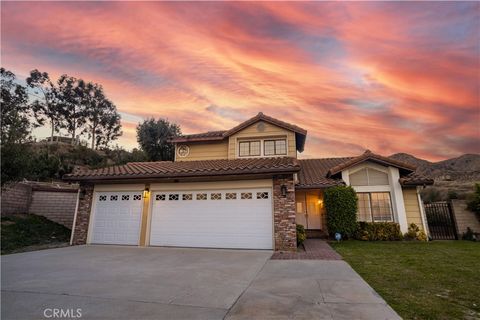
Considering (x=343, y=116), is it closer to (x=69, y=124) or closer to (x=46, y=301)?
(x=46, y=301)

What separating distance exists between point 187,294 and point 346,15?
10890 millimetres

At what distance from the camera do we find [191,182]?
1029 centimetres

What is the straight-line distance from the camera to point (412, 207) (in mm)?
11984

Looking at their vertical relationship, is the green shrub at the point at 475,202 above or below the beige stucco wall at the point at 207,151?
below

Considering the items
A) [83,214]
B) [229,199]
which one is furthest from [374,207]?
[83,214]

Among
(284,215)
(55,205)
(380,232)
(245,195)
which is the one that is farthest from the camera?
(55,205)

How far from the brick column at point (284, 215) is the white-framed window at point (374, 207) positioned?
5253 mm

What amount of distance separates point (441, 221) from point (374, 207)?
13.4 feet

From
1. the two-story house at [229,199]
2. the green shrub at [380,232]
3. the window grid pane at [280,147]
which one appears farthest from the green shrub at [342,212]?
the window grid pane at [280,147]

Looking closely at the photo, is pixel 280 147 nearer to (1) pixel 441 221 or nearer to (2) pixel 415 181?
(2) pixel 415 181

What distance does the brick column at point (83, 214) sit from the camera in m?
10.6

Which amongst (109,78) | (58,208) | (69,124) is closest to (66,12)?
(109,78)

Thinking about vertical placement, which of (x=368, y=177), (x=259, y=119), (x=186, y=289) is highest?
(x=259, y=119)

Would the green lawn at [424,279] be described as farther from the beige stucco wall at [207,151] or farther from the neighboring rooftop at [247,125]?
the beige stucco wall at [207,151]
